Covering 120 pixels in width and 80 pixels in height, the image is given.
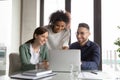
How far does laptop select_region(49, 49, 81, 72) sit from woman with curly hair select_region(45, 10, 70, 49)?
721 mm

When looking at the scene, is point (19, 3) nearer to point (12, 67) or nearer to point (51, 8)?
point (51, 8)

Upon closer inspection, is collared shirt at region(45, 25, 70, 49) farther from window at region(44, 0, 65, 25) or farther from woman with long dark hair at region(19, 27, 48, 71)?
window at region(44, 0, 65, 25)

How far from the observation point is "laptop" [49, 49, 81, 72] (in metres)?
1.90

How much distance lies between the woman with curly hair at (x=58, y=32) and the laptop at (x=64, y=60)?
0.72 m

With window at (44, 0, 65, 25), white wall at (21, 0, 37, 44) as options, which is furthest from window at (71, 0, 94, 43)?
white wall at (21, 0, 37, 44)

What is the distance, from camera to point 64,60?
6.30 ft

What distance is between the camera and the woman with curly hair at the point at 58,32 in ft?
8.80

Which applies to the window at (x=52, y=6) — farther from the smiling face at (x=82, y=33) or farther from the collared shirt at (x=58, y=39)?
the smiling face at (x=82, y=33)

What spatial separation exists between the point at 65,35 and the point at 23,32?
1635mm

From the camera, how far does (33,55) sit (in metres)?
2.30

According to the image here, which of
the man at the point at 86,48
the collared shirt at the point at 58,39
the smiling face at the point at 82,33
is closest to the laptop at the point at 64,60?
the man at the point at 86,48

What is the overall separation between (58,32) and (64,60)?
2.92 feet

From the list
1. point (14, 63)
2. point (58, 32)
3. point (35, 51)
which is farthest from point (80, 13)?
point (14, 63)

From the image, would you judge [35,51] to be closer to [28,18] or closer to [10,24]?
[10,24]
